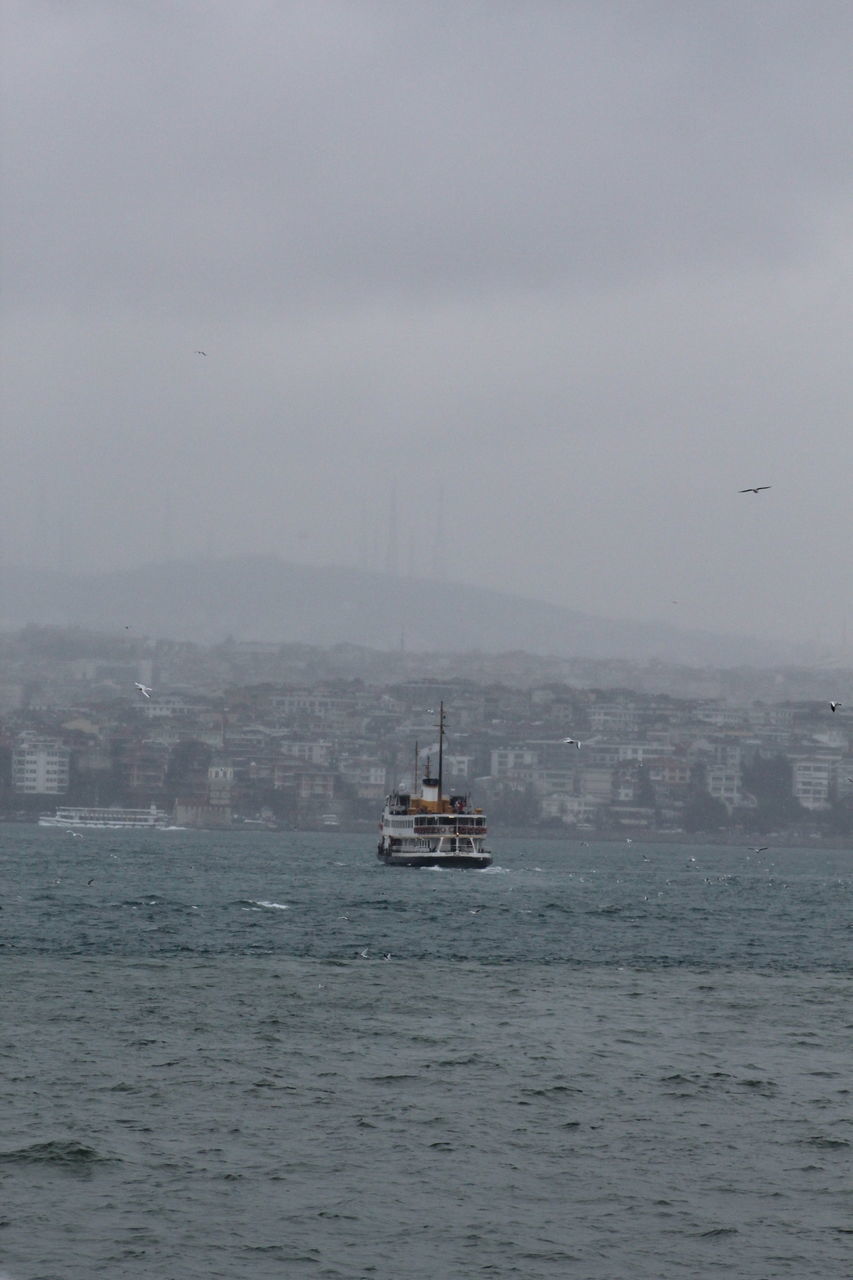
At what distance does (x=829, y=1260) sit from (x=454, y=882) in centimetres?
6722

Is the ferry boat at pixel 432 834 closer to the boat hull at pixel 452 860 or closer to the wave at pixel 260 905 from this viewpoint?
the boat hull at pixel 452 860

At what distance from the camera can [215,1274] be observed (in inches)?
718

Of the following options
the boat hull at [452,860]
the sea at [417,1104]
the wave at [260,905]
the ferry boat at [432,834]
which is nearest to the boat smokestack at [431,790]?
the ferry boat at [432,834]

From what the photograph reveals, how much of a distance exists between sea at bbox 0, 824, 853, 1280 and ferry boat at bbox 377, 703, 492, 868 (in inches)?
1752

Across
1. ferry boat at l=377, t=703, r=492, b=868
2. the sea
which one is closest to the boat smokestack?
ferry boat at l=377, t=703, r=492, b=868

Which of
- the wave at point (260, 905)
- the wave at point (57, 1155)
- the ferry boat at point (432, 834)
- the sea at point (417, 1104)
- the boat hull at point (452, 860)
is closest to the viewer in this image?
the sea at point (417, 1104)

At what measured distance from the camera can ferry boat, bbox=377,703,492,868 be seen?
99062mm

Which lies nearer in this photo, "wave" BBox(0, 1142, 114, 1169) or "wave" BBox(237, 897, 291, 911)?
"wave" BBox(0, 1142, 114, 1169)

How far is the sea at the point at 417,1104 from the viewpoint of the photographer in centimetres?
1945

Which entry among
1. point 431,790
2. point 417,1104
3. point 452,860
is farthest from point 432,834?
point 417,1104

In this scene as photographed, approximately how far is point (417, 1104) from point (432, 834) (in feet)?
242

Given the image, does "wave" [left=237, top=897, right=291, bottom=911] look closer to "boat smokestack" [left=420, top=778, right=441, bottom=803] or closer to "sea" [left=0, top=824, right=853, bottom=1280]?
"sea" [left=0, top=824, right=853, bottom=1280]

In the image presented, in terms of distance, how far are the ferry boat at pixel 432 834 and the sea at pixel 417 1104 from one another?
4450 centimetres

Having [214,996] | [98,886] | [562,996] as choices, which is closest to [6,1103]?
[214,996]
